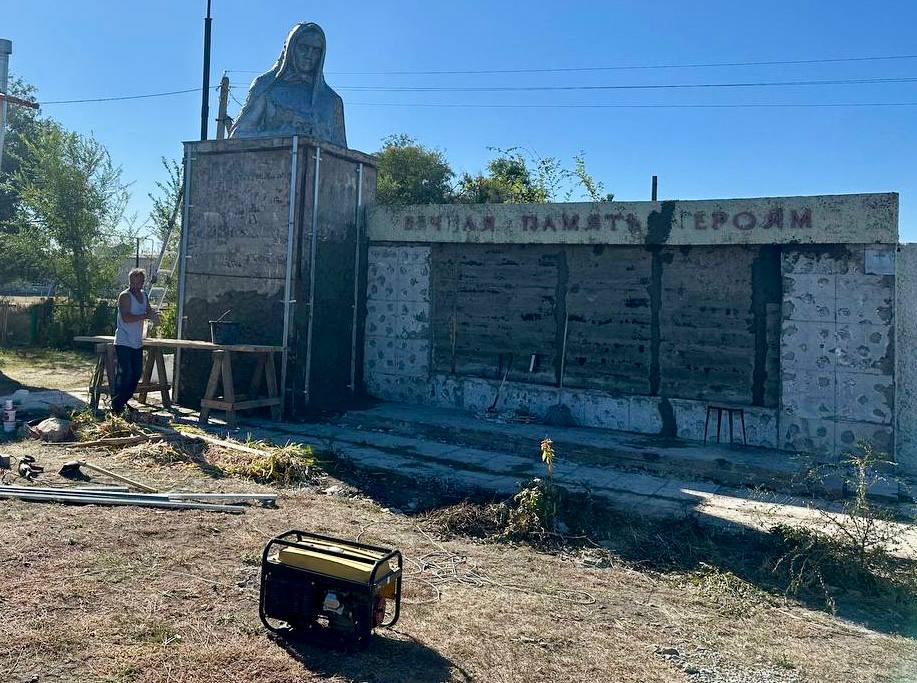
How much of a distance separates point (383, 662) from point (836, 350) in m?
6.75

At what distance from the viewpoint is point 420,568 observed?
5.24 meters

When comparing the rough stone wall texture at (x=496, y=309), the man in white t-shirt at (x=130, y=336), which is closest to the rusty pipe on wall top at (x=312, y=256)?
the rough stone wall texture at (x=496, y=309)

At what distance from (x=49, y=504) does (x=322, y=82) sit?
8.13 m

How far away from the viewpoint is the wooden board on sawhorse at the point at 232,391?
10109 mm

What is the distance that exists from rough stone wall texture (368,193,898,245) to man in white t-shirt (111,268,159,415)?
3674mm

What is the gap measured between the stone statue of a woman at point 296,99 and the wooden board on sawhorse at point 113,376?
3.64m

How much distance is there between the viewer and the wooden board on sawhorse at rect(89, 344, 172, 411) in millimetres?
10406

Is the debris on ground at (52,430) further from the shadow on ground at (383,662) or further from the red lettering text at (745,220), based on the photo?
the red lettering text at (745,220)

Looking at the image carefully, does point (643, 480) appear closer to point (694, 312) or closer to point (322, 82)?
point (694, 312)

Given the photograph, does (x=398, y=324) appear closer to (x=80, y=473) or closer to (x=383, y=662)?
(x=80, y=473)

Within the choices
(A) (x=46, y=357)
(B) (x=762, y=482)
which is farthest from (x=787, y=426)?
(A) (x=46, y=357)

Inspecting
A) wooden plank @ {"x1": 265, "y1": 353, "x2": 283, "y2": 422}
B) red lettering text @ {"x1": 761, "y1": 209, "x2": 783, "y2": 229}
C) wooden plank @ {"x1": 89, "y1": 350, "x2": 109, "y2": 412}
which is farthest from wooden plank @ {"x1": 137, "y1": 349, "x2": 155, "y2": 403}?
red lettering text @ {"x1": 761, "y1": 209, "x2": 783, "y2": 229}

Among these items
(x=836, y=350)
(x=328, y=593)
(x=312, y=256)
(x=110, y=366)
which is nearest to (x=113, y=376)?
(x=110, y=366)

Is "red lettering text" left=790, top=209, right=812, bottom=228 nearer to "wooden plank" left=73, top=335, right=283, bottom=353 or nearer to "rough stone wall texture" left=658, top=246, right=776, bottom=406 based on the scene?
"rough stone wall texture" left=658, top=246, right=776, bottom=406
